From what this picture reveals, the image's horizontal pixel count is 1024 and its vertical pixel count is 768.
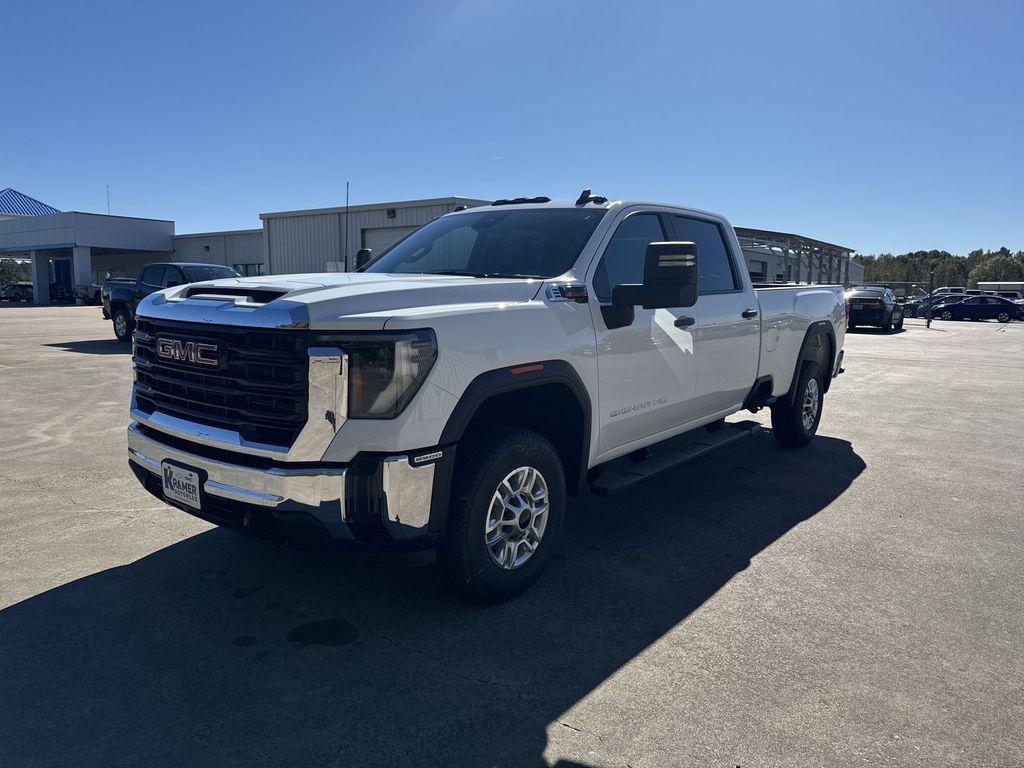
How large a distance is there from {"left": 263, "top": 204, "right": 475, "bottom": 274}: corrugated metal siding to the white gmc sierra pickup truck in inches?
842

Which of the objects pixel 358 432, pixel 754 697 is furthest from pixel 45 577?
pixel 754 697

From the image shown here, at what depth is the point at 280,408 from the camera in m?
2.99

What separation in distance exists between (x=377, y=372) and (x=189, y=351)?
1.02 metres

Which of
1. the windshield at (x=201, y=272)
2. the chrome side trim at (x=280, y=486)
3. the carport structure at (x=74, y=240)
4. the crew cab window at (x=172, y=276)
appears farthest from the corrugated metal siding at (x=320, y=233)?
the chrome side trim at (x=280, y=486)

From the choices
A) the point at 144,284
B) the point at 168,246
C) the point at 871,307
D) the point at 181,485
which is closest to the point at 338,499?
the point at 181,485

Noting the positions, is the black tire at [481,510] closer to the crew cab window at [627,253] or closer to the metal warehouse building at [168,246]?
the crew cab window at [627,253]

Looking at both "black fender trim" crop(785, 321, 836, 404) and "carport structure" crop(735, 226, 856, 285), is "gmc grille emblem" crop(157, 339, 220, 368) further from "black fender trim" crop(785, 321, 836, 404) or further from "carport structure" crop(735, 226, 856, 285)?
"carport structure" crop(735, 226, 856, 285)

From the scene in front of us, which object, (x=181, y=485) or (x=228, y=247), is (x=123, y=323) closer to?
(x=181, y=485)

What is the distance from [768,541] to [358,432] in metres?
2.85

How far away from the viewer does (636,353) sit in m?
4.19

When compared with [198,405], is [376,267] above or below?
above

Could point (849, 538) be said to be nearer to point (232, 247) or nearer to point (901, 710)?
point (901, 710)

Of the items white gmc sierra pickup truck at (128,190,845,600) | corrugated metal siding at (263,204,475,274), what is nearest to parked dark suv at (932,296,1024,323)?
corrugated metal siding at (263,204,475,274)

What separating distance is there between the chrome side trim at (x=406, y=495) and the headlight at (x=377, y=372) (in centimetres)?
21
